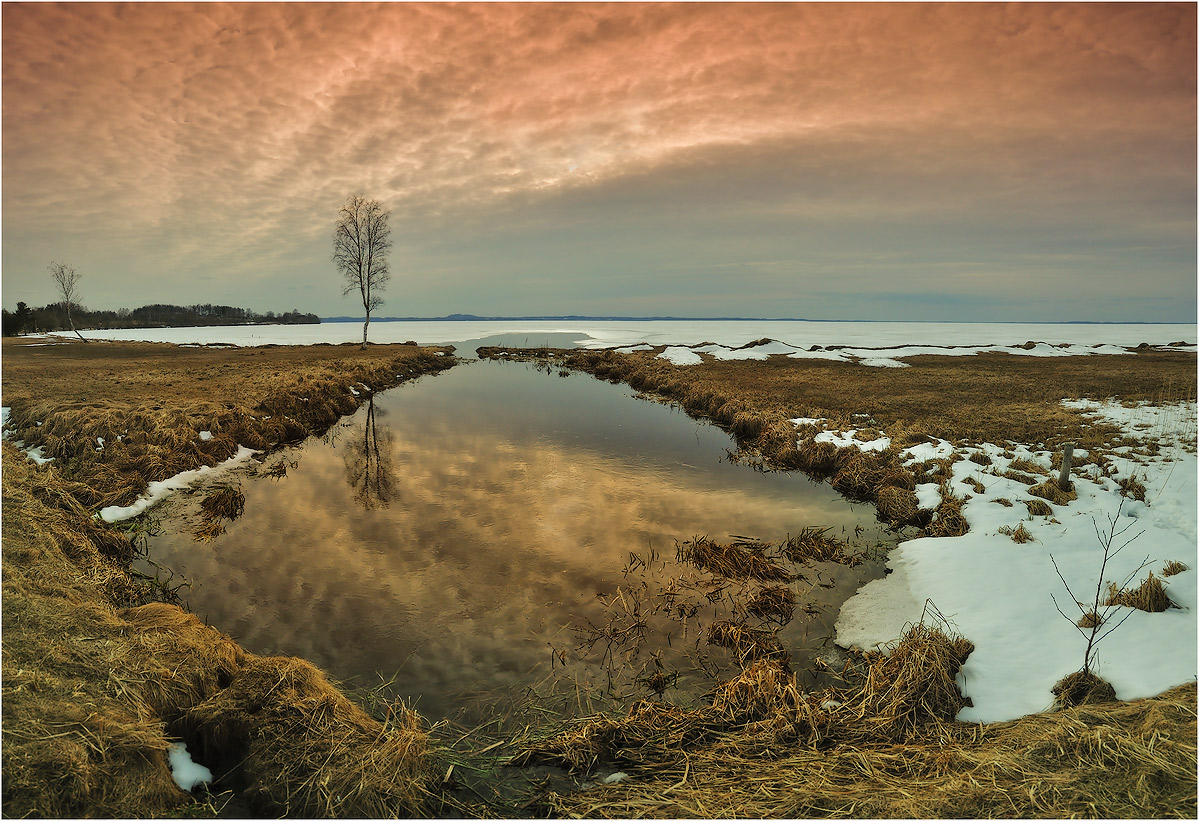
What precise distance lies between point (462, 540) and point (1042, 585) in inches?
384

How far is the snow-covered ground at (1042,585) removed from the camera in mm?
5875

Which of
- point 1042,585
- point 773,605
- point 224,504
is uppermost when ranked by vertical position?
point 224,504

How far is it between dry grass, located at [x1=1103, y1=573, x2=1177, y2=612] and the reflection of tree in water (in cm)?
1321

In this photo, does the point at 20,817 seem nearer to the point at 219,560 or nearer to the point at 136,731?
the point at 136,731

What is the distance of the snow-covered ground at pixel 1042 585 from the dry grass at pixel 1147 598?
0.11 meters

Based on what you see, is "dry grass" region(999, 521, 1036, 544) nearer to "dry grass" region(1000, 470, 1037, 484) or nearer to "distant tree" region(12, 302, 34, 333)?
"dry grass" region(1000, 470, 1037, 484)

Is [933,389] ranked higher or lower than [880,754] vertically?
higher

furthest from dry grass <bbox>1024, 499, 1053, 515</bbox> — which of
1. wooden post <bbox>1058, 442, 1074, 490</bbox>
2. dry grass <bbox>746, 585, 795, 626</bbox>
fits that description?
dry grass <bbox>746, 585, 795, 626</bbox>

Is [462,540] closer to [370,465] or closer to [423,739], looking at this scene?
[423,739]

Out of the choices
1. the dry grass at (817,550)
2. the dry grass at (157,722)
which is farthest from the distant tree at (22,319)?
the dry grass at (817,550)

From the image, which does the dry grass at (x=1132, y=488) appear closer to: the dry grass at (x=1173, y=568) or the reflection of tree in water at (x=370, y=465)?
the dry grass at (x=1173, y=568)

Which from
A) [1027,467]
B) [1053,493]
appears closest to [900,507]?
[1053,493]

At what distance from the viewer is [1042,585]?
785 cm

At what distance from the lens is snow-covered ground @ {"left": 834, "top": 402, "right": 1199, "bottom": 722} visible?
588 cm
